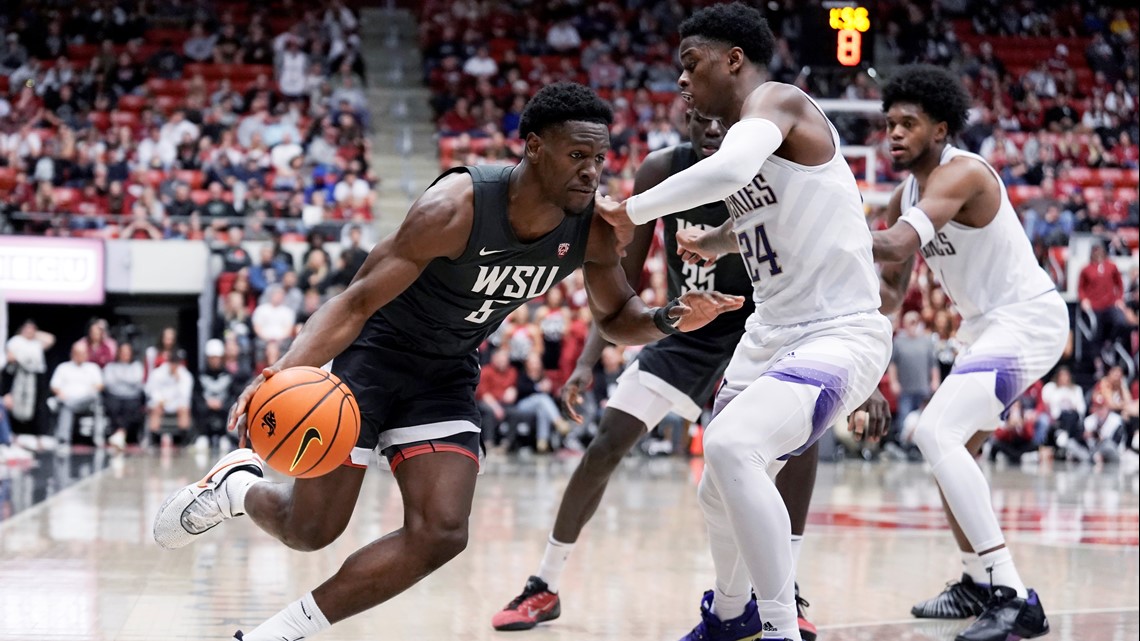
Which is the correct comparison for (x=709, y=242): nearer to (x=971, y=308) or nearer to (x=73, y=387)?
(x=971, y=308)

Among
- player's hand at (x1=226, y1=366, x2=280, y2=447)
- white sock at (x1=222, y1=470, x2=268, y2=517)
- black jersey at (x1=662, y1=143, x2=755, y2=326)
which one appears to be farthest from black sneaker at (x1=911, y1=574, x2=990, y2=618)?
player's hand at (x1=226, y1=366, x2=280, y2=447)

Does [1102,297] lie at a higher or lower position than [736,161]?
lower

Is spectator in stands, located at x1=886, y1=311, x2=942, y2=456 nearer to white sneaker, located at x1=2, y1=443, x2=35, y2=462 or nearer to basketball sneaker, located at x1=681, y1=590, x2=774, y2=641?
white sneaker, located at x1=2, y1=443, x2=35, y2=462

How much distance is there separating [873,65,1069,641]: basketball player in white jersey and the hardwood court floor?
34 centimetres

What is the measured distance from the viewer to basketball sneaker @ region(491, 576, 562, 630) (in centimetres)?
532

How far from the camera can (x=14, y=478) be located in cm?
1068

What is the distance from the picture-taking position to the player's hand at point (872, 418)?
4852 mm

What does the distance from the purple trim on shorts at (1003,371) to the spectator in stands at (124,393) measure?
1079cm

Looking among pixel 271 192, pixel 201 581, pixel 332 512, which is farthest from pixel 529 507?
pixel 271 192

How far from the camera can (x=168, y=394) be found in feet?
47.4

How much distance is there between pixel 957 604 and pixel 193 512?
10.4 feet

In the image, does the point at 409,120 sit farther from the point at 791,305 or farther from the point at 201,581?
the point at 791,305

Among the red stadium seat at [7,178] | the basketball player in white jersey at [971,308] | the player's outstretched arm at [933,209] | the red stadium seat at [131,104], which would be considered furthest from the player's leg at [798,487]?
the red stadium seat at [131,104]

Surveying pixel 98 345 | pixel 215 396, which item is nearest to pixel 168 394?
pixel 215 396
